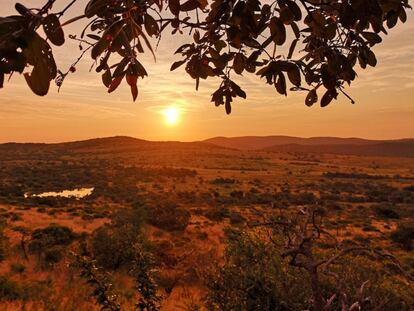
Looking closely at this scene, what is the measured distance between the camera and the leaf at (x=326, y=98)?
7.04ft

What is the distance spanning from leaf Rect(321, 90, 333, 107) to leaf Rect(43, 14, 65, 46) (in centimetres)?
146

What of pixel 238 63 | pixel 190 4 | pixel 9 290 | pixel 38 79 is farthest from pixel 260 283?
pixel 9 290

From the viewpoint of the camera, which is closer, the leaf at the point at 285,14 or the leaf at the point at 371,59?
the leaf at the point at 285,14

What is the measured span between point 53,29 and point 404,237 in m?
25.8

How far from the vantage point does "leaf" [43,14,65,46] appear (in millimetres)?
1161

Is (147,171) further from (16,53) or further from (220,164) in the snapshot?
(16,53)

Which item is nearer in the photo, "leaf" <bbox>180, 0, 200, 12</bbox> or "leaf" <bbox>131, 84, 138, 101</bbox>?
"leaf" <bbox>131, 84, 138, 101</bbox>

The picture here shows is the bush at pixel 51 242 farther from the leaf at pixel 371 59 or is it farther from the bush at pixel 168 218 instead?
the leaf at pixel 371 59

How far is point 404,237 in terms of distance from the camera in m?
23.3

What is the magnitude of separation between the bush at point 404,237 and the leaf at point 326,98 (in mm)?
23264

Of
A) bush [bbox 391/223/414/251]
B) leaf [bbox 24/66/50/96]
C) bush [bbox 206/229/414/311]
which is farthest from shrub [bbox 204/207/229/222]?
leaf [bbox 24/66/50/96]

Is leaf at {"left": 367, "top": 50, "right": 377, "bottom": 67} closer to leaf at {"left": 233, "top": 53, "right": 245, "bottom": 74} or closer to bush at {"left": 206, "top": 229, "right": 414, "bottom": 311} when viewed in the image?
leaf at {"left": 233, "top": 53, "right": 245, "bottom": 74}

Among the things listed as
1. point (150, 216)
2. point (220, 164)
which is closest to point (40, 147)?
point (220, 164)

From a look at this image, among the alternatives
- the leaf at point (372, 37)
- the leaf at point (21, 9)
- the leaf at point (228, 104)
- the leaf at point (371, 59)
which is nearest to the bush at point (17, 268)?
the leaf at point (228, 104)
